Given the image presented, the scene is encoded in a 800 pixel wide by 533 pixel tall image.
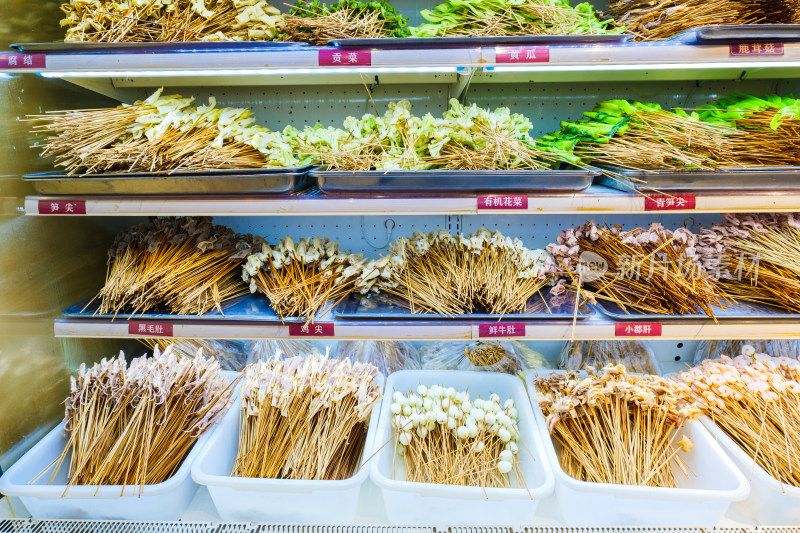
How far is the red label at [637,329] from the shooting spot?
1.68 m

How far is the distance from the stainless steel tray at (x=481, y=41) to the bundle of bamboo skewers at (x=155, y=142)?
55cm

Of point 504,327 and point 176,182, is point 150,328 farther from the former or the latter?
point 504,327

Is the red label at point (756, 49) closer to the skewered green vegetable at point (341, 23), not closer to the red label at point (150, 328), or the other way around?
the skewered green vegetable at point (341, 23)

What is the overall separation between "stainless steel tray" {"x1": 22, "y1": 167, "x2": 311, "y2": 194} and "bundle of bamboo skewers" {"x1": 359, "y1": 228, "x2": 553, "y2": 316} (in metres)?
0.54

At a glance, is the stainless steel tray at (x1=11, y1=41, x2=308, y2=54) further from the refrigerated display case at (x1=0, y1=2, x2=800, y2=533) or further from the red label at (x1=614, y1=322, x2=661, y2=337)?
the red label at (x1=614, y1=322, x2=661, y2=337)

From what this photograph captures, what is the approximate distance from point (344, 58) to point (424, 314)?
1.00 metres

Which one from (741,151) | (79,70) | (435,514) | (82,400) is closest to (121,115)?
(79,70)

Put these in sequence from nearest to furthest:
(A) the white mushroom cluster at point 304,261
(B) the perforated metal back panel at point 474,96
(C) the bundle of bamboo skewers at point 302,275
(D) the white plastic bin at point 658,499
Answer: (D) the white plastic bin at point 658,499 → (C) the bundle of bamboo skewers at point 302,275 → (A) the white mushroom cluster at point 304,261 → (B) the perforated metal back panel at point 474,96

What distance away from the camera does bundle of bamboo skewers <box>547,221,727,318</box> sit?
5.67ft

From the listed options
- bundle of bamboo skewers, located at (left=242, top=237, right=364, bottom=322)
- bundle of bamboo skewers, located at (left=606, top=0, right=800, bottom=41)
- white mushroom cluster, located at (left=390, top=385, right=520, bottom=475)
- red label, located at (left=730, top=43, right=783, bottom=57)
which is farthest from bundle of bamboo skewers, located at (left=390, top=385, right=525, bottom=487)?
bundle of bamboo skewers, located at (left=606, top=0, right=800, bottom=41)

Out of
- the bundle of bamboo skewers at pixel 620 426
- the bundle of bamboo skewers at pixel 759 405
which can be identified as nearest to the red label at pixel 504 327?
the bundle of bamboo skewers at pixel 620 426

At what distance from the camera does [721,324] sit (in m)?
1.68

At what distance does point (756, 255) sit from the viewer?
1.83 meters

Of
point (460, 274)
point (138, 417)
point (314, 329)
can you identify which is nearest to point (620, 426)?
point (460, 274)
